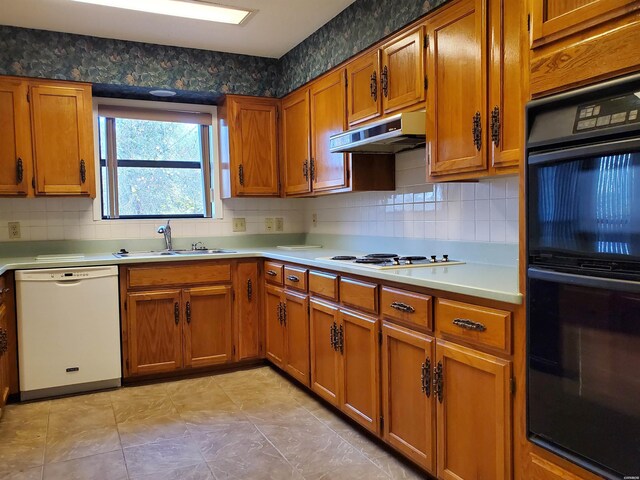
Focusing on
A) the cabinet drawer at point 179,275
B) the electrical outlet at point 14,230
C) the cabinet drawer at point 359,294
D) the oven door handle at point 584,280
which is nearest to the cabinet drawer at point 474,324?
the oven door handle at point 584,280

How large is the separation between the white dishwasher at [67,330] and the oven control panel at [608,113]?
289 cm

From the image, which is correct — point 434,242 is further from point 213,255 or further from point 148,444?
point 148,444

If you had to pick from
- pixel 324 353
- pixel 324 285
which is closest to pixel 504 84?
pixel 324 285

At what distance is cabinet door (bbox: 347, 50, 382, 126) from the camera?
281cm

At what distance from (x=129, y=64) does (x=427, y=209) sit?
2327 mm

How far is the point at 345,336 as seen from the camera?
Answer: 2.63 meters

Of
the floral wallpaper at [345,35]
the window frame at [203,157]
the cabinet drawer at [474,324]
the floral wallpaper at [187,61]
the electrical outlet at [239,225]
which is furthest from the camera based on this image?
the electrical outlet at [239,225]

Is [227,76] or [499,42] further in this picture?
[227,76]

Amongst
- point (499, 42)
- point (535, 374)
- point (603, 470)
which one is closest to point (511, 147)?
point (499, 42)

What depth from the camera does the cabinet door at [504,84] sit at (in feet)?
6.43

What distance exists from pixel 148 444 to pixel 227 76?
8.77 ft

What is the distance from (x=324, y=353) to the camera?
9.41 ft

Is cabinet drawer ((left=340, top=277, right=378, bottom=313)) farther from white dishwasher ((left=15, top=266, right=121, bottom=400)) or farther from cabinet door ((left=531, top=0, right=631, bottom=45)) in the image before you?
white dishwasher ((left=15, top=266, right=121, bottom=400))

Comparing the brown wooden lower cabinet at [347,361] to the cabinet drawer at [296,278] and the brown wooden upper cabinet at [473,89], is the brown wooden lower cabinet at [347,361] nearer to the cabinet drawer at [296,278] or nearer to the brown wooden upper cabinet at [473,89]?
the cabinet drawer at [296,278]
